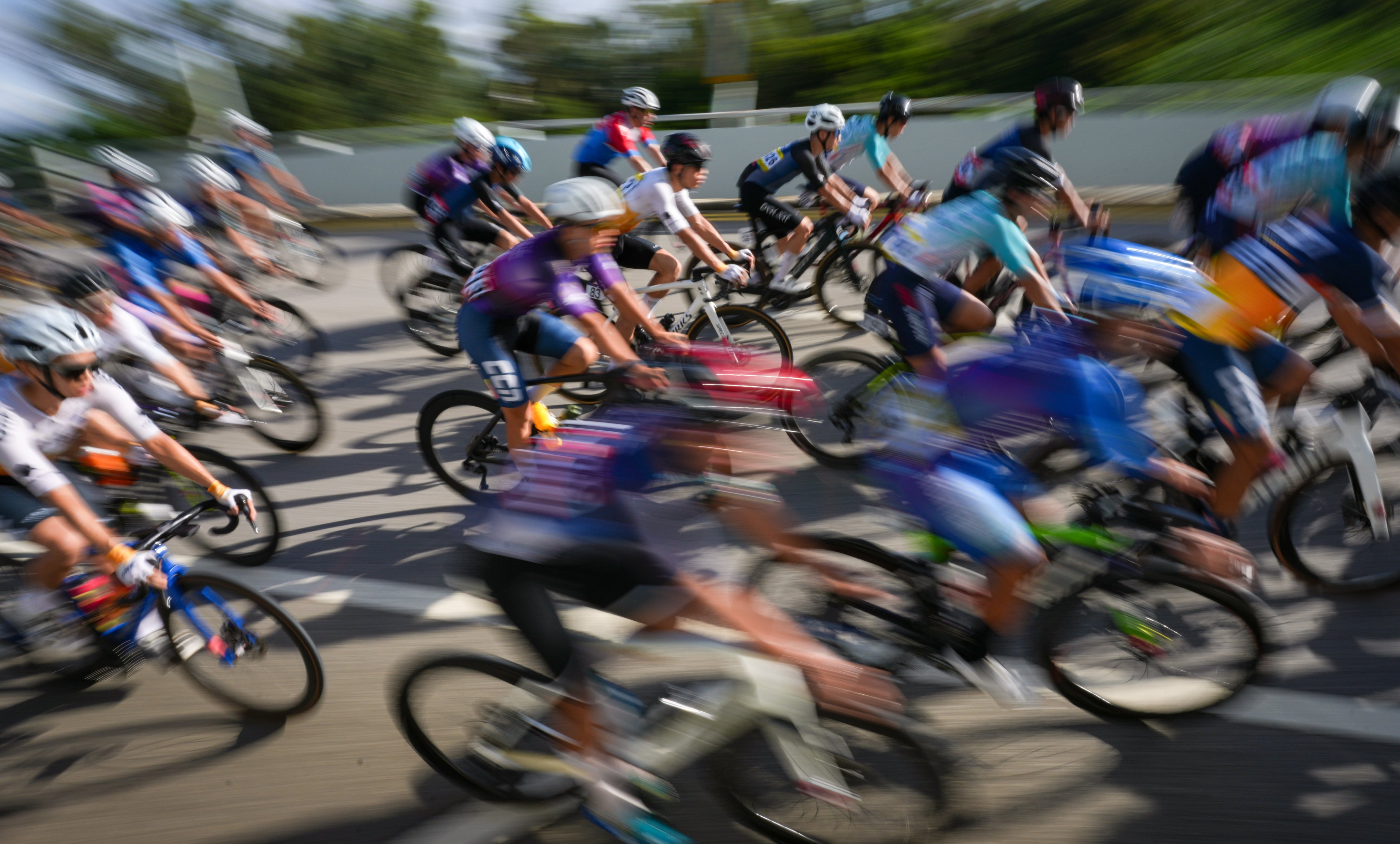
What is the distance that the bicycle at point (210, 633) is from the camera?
10.2ft

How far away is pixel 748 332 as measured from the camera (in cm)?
584

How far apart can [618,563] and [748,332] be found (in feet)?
11.7

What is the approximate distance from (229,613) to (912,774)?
2550mm

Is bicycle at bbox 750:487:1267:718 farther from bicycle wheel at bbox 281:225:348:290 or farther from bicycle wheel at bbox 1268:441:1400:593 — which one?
bicycle wheel at bbox 281:225:348:290

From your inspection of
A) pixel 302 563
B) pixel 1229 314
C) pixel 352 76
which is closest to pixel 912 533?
pixel 1229 314

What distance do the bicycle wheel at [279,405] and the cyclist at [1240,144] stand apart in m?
5.63

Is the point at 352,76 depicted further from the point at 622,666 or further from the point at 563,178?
the point at 622,666

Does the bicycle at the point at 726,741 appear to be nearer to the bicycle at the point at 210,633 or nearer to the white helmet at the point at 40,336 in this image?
the bicycle at the point at 210,633

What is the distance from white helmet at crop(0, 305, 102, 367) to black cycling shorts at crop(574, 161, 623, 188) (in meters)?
5.24

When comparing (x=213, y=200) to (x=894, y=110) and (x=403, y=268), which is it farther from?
(x=894, y=110)

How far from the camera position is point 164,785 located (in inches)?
124

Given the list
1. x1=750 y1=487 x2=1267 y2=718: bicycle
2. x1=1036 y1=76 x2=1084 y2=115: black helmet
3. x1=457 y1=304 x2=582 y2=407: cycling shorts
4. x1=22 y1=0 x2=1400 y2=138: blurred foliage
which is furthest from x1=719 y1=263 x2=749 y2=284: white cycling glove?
x1=22 y1=0 x2=1400 y2=138: blurred foliage

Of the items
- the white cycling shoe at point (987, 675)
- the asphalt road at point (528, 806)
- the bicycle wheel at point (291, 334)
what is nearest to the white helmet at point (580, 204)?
the asphalt road at point (528, 806)

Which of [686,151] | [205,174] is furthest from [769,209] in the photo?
[205,174]
